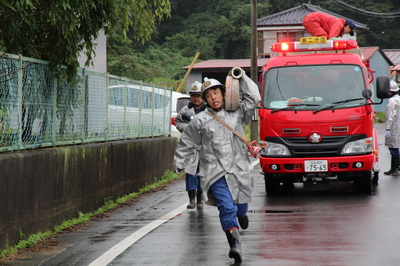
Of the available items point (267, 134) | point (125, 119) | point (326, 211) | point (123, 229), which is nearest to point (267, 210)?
point (326, 211)

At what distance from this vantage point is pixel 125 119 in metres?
12.6

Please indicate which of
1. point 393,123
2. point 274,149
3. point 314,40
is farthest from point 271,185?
point 393,123

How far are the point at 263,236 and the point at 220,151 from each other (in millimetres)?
1432

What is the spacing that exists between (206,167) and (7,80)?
240 centimetres

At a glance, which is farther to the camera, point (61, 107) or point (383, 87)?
point (383, 87)

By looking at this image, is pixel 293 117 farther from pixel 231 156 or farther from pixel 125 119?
pixel 231 156

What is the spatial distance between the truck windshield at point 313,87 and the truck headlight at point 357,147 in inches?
23.8

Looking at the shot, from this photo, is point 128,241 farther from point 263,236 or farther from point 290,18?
point 290,18

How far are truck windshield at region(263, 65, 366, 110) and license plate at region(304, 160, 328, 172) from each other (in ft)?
2.83

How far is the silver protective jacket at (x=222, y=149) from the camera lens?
6.54 meters

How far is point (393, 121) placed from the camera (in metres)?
14.3

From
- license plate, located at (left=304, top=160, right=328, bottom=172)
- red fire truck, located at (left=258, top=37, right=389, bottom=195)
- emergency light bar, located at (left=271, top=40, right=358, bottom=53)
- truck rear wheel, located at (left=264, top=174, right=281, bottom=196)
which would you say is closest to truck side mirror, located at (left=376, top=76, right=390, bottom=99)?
red fire truck, located at (left=258, top=37, right=389, bottom=195)

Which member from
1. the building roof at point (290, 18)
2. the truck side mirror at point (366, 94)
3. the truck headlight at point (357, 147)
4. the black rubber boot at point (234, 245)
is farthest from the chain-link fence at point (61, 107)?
the building roof at point (290, 18)

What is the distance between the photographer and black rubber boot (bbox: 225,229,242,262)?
6.11 metres
